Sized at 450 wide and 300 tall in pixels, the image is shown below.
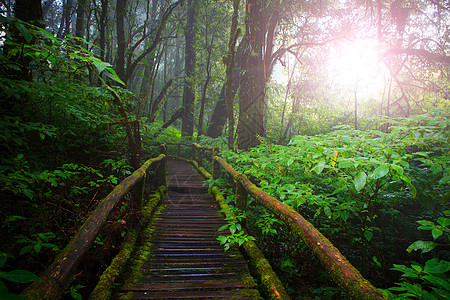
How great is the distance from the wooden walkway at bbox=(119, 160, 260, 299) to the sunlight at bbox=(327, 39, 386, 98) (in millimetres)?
7982

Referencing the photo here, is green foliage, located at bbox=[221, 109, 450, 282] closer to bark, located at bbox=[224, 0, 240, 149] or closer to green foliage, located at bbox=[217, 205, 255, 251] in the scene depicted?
green foliage, located at bbox=[217, 205, 255, 251]

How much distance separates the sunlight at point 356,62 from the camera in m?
8.35

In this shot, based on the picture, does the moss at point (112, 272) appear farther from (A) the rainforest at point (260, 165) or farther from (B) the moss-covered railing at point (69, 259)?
(B) the moss-covered railing at point (69, 259)

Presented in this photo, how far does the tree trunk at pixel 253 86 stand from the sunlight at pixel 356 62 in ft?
13.4

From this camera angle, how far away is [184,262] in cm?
313

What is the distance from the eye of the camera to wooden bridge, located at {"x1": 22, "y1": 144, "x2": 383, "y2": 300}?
5.13 feet

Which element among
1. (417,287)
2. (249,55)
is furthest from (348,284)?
(249,55)

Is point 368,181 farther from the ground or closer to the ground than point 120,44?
closer to the ground

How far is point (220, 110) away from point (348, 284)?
44.0 ft

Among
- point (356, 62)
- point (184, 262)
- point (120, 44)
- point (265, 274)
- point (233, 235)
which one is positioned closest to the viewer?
point (265, 274)

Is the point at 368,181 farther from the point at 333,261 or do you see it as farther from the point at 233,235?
the point at 233,235

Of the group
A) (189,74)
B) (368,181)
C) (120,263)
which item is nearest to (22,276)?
(120,263)

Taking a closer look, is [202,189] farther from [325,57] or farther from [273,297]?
[325,57]

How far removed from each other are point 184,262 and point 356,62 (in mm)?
9705
